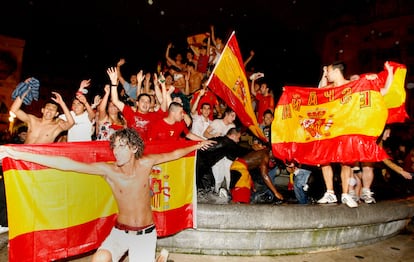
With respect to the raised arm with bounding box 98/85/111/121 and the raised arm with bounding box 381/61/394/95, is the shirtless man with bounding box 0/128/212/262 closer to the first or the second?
the raised arm with bounding box 98/85/111/121

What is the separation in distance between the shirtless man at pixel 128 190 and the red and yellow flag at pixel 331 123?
3203 millimetres

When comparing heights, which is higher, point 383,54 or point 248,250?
point 383,54

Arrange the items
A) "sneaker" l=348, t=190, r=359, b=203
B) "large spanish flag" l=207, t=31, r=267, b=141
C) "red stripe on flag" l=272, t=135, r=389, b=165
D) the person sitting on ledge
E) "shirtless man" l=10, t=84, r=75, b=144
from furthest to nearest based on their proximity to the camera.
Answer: "large spanish flag" l=207, t=31, r=267, b=141
the person sitting on ledge
"sneaker" l=348, t=190, r=359, b=203
"shirtless man" l=10, t=84, r=75, b=144
"red stripe on flag" l=272, t=135, r=389, b=165

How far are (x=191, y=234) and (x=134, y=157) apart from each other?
1949 millimetres

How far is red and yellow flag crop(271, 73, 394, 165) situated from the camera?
16.7 ft

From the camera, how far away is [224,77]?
22.7 ft

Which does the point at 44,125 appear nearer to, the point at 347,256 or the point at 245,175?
the point at 245,175

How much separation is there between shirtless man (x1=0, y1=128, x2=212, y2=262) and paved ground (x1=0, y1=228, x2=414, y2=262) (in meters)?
1.35

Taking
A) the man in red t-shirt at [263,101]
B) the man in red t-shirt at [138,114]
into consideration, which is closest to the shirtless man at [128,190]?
the man in red t-shirt at [138,114]

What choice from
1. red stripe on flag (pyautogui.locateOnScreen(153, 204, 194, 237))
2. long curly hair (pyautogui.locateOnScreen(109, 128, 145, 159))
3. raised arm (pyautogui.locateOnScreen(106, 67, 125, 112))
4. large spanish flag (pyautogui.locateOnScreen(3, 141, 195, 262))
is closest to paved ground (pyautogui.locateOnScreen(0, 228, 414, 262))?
red stripe on flag (pyautogui.locateOnScreen(153, 204, 194, 237))


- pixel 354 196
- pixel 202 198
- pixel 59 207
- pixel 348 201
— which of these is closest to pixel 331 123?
pixel 348 201

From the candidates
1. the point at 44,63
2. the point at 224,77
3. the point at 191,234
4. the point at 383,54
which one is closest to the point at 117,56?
the point at 44,63

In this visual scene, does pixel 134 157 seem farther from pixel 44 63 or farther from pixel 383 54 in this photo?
pixel 383 54

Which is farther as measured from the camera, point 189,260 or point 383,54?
point 383,54
